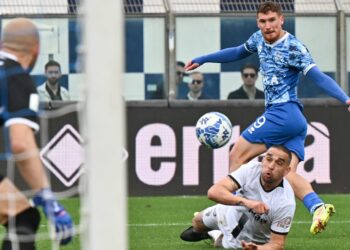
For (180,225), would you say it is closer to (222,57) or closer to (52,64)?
(222,57)

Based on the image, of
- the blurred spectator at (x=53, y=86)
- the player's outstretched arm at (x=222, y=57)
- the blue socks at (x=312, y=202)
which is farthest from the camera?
the blurred spectator at (x=53, y=86)

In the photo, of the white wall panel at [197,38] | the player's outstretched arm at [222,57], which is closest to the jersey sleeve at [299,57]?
the player's outstretched arm at [222,57]

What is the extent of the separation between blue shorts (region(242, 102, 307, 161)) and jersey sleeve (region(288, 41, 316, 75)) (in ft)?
1.11

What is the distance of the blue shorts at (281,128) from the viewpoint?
9.81 m

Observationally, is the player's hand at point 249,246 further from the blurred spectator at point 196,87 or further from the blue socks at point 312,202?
the blurred spectator at point 196,87

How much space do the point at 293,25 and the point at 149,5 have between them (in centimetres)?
182

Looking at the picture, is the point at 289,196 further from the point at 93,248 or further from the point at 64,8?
the point at 64,8

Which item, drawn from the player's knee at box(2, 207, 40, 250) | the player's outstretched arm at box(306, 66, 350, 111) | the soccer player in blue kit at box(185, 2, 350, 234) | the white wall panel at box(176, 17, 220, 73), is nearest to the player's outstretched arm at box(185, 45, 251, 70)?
the soccer player in blue kit at box(185, 2, 350, 234)

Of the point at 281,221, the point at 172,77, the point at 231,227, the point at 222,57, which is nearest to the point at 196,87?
the point at 172,77

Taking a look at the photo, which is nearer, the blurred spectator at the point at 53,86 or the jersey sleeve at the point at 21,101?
the jersey sleeve at the point at 21,101

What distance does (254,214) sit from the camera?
8.72 m

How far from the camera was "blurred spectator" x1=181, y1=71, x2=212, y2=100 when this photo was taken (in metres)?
14.5

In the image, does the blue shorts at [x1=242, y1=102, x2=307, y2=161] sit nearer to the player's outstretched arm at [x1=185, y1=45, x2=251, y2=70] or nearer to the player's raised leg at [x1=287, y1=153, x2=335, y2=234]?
the player's raised leg at [x1=287, y1=153, x2=335, y2=234]

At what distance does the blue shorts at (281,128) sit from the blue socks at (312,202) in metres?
0.38
